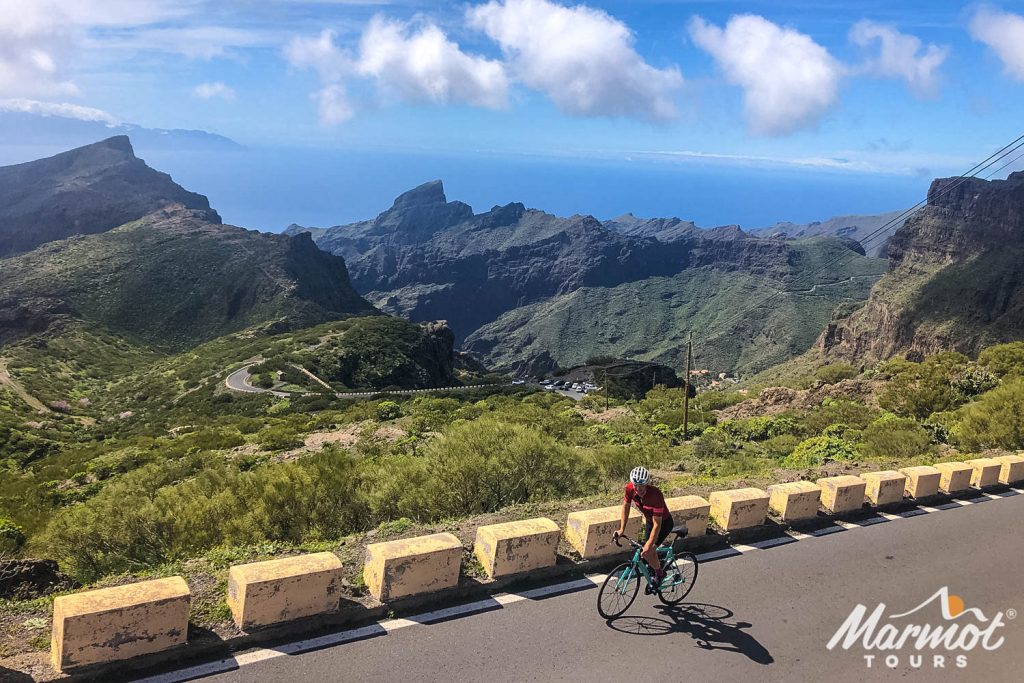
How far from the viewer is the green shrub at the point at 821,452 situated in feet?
57.1

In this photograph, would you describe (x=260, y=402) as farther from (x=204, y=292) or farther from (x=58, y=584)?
(x=204, y=292)

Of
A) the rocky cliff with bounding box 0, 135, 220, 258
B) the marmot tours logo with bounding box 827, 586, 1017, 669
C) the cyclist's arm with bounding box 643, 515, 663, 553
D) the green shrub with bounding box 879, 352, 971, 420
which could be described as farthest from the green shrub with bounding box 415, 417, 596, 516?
the rocky cliff with bounding box 0, 135, 220, 258

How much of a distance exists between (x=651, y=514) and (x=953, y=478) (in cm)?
907

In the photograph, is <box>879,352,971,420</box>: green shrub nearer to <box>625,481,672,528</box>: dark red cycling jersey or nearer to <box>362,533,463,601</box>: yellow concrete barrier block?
<box>625,481,672,528</box>: dark red cycling jersey

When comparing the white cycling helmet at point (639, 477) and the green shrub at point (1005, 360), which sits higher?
the green shrub at point (1005, 360)

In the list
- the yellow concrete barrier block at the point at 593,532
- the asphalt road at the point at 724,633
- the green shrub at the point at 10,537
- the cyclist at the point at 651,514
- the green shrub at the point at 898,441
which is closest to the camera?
the asphalt road at the point at 724,633

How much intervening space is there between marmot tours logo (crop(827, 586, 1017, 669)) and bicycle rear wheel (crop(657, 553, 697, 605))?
5.55 feet

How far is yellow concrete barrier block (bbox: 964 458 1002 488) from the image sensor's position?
44.0ft

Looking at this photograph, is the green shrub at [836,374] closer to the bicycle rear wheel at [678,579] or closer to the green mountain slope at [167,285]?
the bicycle rear wheel at [678,579]

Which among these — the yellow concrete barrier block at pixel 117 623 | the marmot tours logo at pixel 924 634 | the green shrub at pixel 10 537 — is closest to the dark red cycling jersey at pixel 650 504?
the marmot tours logo at pixel 924 634

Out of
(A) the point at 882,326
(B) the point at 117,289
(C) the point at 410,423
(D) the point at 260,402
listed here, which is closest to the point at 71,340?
(B) the point at 117,289

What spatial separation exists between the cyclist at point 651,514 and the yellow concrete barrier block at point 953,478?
8.54 m

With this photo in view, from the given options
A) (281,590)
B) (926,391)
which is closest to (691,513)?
(281,590)

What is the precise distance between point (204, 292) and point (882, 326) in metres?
125
